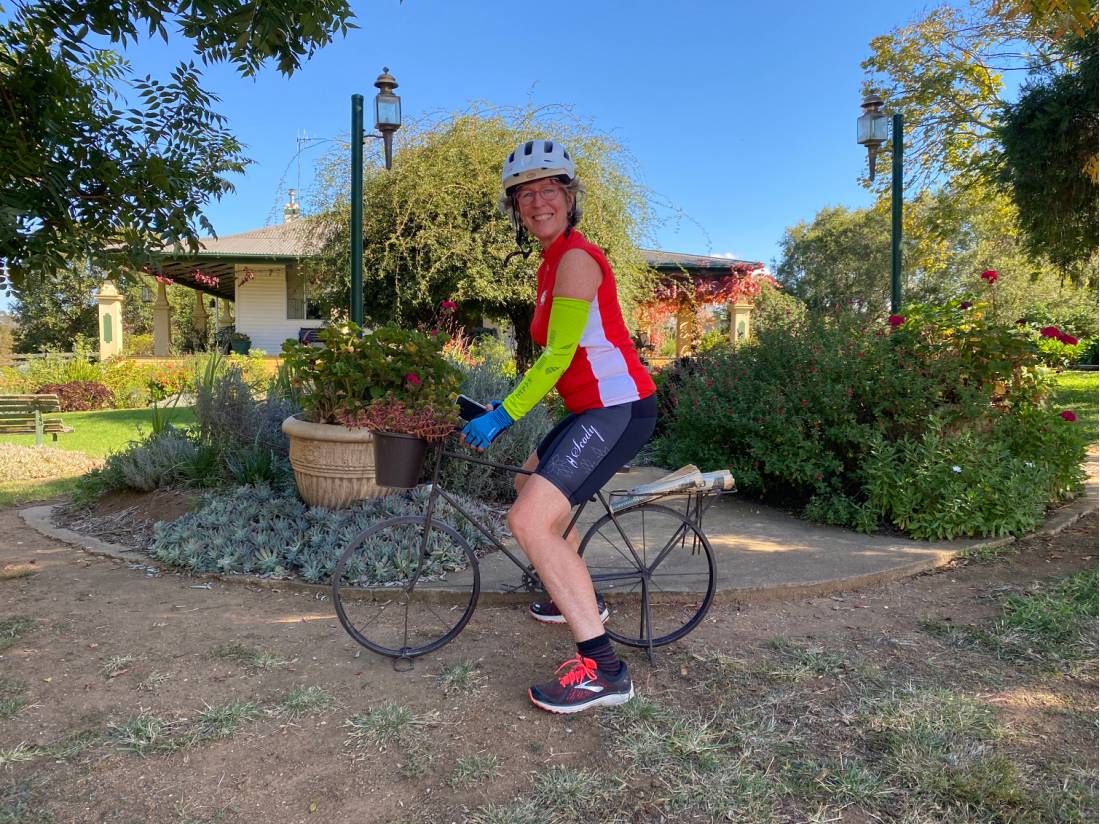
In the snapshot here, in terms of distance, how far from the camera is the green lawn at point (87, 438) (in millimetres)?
7188

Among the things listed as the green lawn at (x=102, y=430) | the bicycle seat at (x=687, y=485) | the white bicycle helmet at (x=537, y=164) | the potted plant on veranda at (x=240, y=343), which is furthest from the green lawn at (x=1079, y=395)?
the potted plant on veranda at (x=240, y=343)

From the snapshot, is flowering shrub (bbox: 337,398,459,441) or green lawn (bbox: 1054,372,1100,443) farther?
green lawn (bbox: 1054,372,1100,443)

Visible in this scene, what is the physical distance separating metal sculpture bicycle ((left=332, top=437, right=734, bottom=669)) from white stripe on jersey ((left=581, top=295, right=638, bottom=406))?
559 mm

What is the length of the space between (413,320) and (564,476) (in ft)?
35.4

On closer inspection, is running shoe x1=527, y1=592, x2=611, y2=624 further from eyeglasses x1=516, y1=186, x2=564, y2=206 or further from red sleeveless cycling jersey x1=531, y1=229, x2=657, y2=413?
eyeglasses x1=516, y1=186, x2=564, y2=206

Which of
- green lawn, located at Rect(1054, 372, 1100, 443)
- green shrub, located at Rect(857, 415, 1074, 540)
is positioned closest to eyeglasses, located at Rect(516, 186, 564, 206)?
green shrub, located at Rect(857, 415, 1074, 540)

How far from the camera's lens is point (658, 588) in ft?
13.1

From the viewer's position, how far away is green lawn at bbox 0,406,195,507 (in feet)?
23.6

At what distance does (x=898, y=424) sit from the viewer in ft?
17.9

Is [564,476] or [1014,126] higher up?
[1014,126]

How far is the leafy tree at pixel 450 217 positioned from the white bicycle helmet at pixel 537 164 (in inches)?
344

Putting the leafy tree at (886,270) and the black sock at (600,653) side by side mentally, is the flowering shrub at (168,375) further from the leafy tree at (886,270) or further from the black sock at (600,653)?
the leafy tree at (886,270)

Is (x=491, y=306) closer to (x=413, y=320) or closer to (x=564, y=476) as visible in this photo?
(x=413, y=320)

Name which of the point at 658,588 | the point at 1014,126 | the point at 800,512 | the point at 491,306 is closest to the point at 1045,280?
the point at 1014,126
